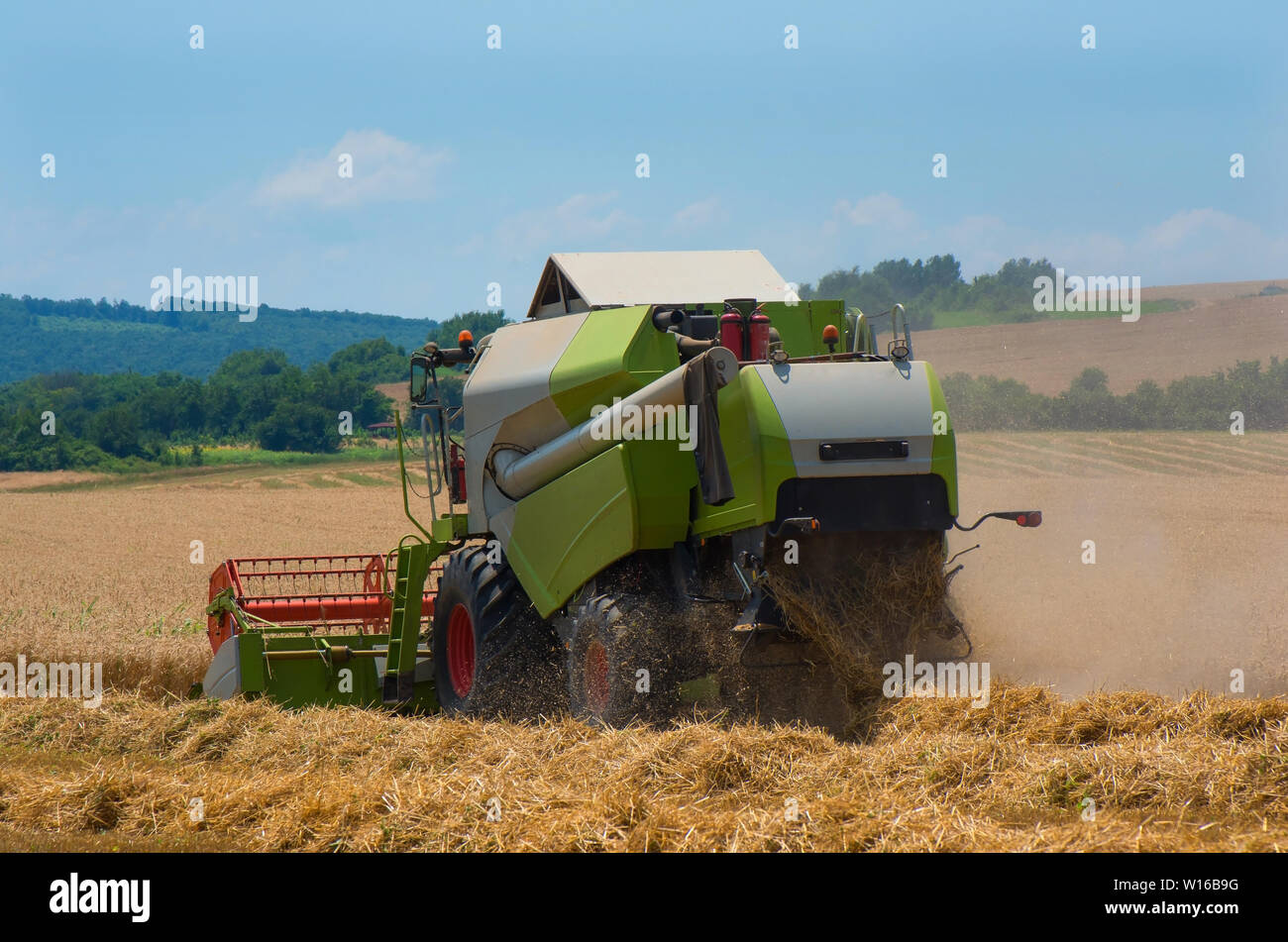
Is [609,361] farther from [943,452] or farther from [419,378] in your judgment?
[419,378]

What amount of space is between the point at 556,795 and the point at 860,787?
138 cm

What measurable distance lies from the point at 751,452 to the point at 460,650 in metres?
3.97

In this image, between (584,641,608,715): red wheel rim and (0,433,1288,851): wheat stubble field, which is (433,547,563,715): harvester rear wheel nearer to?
(0,433,1288,851): wheat stubble field

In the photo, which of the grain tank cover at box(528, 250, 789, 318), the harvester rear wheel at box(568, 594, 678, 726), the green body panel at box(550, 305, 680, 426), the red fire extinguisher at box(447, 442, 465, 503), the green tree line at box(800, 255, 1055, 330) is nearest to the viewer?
the harvester rear wheel at box(568, 594, 678, 726)

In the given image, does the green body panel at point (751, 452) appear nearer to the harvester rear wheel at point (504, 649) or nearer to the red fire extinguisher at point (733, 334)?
the red fire extinguisher at point (733, 334)

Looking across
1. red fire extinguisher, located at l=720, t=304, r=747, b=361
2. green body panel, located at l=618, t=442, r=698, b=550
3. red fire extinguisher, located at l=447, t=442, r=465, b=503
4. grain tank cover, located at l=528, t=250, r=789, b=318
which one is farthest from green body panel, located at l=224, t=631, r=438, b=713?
red fire extinguisher, located at l=720, t=304, r=747, b=361

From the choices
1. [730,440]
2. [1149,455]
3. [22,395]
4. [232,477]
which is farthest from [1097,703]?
[22,395]

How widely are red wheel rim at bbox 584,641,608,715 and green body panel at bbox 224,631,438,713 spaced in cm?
311

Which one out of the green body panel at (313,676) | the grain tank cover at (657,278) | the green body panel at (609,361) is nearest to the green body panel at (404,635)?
the green body panel at (313,676)

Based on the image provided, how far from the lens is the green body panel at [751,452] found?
6617 millimetres

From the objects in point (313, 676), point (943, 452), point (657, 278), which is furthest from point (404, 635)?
point (943, 452)

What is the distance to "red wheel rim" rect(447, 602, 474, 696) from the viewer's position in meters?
9.64

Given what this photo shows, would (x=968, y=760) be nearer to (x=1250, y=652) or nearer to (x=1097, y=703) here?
(x=1097, y=703)
